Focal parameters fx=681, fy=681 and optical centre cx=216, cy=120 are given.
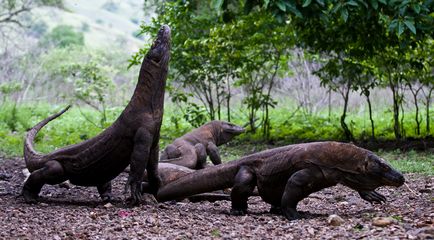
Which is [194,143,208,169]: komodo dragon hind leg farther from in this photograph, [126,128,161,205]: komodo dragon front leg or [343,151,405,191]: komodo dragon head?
[343,151,405,191]: komodo dragon head

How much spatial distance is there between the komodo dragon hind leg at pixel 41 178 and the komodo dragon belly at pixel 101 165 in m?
0.07

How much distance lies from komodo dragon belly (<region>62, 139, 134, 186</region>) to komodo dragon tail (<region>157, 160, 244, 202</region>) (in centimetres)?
41

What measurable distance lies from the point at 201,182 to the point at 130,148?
2.01 ft

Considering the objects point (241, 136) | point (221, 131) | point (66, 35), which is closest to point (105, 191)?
point (221, 131)

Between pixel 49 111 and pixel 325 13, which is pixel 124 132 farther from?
pixel 49 111

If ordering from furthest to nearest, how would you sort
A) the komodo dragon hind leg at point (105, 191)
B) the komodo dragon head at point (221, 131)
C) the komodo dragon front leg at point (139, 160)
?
the komodo dragon head at point (221, 131) → the komodo dragon hind leg at point (105, 191) → the komodo dragon front leg at point (139, 160)

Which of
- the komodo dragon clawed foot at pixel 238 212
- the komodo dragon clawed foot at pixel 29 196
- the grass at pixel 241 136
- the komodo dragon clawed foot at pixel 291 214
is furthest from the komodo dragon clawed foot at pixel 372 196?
the grass at pixel 241 136

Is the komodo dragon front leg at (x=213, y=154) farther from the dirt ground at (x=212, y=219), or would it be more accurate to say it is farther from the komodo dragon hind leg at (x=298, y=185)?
the komodo dragon hind leg at (x=298, y=185)

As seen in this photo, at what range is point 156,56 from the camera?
17.3 feet

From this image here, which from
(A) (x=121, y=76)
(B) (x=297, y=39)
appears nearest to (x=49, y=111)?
(B) (x=297, y=39)

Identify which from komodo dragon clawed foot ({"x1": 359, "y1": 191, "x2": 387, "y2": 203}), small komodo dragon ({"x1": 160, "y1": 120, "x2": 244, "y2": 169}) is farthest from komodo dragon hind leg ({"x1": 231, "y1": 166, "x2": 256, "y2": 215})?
small komodo dragon ({"x1": 160, "y1": 120, "x2": 244, "y2": 169})

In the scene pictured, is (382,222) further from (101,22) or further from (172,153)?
(101,22)

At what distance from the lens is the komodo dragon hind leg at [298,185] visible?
469cm

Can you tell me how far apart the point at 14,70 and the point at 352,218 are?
801 inches
